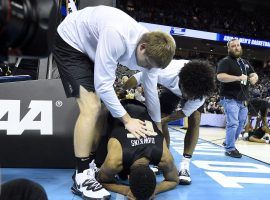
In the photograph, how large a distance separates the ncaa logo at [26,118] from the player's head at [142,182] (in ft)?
3.08

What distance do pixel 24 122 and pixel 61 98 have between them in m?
0.29

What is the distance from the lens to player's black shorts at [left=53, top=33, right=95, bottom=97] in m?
1.85

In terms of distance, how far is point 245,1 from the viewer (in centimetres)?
1914

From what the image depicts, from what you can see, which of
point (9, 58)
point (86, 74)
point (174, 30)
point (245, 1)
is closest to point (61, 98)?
point (86, 74)

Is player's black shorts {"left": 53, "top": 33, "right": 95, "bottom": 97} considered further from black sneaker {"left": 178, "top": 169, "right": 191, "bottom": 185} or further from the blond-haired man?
black sneaker {"left": 178, "top": 169, "right": 191, "bottom": 185}

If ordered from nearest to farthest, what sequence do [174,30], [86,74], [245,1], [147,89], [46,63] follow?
[86,74], [147,89], [46,63], [174,30], [245,1]

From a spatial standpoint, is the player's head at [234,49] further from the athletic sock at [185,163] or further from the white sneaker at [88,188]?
the white sneaker at [88,188]

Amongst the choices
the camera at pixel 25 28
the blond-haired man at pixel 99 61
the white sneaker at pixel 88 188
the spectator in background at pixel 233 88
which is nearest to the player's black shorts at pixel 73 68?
the blond-haired man at pixel 99 61

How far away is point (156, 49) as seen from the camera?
157 centimetres

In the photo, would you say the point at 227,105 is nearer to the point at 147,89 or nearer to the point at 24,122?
the point at 147,89

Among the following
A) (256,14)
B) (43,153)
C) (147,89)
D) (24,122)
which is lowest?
(43,153)

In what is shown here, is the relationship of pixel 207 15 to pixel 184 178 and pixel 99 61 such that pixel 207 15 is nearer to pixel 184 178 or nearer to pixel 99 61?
pixel 184 178

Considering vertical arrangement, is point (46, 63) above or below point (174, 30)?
below

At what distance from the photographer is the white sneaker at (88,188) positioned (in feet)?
5.61
